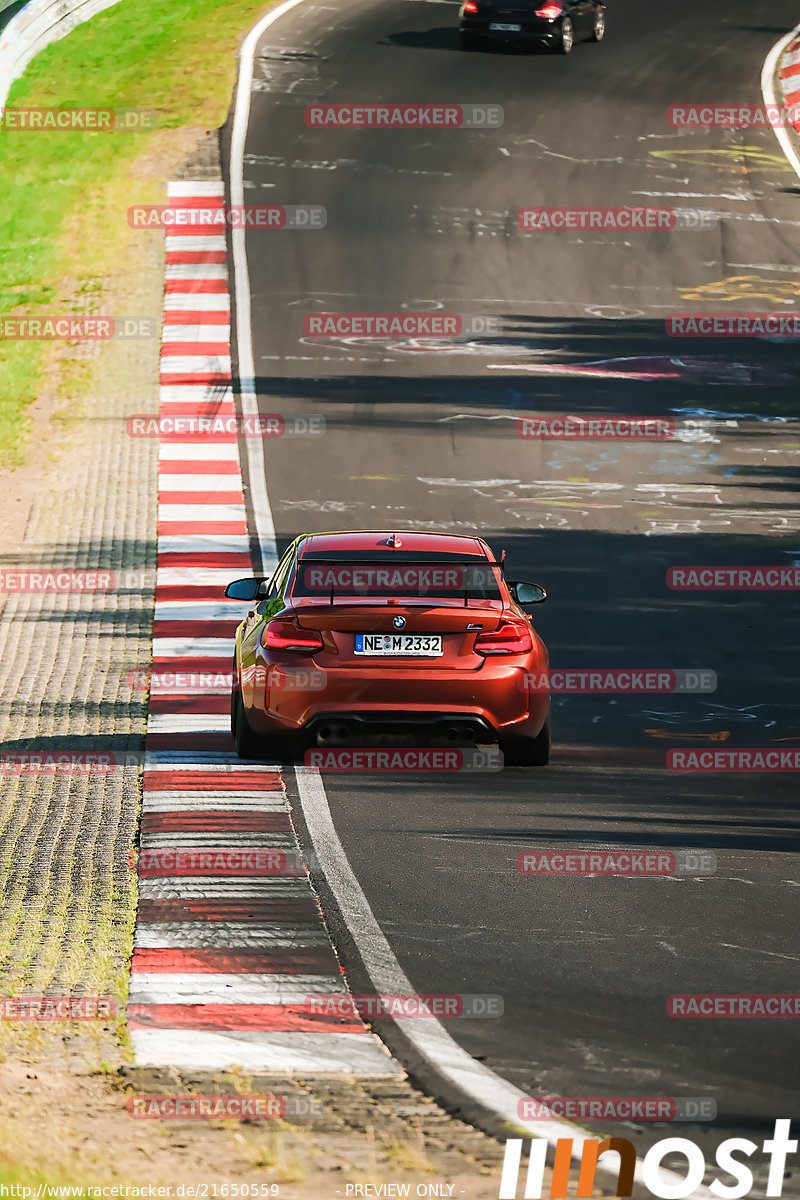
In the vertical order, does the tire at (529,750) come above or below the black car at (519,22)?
above

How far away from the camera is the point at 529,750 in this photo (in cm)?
1104

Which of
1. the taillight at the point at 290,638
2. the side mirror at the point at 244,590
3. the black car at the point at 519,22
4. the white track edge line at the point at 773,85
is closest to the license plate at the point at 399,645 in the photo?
the taillight at the point at 290,638

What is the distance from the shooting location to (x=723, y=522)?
18969 mm

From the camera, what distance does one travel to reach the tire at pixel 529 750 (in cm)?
1095

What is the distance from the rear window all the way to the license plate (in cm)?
31

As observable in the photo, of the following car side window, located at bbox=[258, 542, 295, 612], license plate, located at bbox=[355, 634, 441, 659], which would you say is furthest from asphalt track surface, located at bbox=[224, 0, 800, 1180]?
car side window, located at bbox=[258, 542, 295, 612]

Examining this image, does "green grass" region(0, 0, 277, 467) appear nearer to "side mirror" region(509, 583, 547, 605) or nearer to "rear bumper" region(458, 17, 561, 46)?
"rear bumper" region(458, 17, 561, 46)

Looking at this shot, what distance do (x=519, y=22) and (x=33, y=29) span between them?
398 inches

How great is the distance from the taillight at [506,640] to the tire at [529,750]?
0.52m

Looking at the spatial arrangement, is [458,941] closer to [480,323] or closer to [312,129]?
[480,323]

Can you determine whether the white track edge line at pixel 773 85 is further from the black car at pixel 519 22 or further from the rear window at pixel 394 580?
the rear window at pixel 394 580

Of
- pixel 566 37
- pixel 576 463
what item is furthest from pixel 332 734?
pixel 566 37

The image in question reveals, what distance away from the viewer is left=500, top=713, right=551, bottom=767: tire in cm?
1095

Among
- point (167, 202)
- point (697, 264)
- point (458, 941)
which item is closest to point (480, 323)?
point (697, 264)
